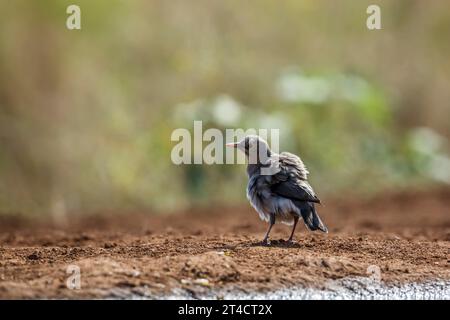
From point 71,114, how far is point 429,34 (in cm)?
1169

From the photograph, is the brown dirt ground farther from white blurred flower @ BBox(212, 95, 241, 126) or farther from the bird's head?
white blurred flower @ BBox(212, 95, 241, 126)

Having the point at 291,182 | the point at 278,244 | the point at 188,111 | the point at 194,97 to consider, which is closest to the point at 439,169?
the point at 194,97

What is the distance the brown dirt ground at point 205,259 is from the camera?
20.0 feet

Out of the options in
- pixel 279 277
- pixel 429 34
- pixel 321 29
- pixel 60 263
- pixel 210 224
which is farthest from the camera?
pixel 429 34

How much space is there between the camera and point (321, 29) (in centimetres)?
2019

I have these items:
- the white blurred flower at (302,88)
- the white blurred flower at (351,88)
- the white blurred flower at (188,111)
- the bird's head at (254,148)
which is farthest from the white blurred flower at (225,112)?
the bird's head at (254,148)

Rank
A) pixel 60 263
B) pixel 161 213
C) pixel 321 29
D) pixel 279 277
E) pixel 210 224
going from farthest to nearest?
1. pixel 321 29
2. pixel 161 213
3. pixel 210 224
4. pixel 60 263
5. pixel 279 277

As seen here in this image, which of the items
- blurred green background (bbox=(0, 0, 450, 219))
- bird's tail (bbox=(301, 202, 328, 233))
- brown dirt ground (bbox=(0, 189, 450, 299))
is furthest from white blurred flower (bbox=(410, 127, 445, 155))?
bird's tail (bbox=(301, 202, 328, 233))

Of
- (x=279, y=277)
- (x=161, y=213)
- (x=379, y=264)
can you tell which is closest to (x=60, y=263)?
(x=279, y=277)

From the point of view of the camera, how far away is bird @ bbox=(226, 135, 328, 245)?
820 cm

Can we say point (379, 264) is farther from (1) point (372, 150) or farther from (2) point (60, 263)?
(1) point (372, 150)

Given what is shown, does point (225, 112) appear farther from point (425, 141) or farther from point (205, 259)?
point (205, 259)

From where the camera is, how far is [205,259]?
21.8 feet

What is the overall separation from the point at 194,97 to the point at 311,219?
375 inches
